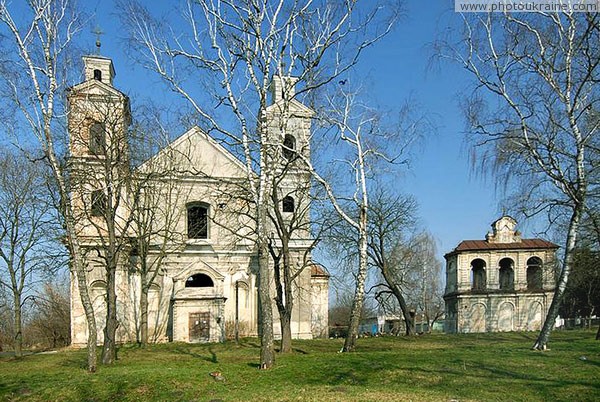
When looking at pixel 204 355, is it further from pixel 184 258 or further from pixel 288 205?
pixel 288 205

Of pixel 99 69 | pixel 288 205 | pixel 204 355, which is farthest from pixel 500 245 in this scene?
pixel 99 69

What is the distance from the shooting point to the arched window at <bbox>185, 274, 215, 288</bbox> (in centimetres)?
3172

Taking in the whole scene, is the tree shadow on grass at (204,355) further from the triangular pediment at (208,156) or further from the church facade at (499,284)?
the church facade at (499,284)

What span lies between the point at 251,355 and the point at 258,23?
12383mm

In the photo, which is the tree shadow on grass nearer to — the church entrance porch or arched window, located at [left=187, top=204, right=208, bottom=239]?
the church entrance porch

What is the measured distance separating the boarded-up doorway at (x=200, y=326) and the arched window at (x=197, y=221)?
4.51m

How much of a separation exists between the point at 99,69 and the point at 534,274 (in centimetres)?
3510

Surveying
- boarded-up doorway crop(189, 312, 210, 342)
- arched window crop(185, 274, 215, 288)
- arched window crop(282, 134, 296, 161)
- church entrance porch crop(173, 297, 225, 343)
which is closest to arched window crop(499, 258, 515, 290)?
arched window crop(185, 274, 215, 288)

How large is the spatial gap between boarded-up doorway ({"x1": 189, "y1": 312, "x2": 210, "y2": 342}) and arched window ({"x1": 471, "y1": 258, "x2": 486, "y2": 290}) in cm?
2385

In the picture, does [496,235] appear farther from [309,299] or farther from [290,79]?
[290,79]

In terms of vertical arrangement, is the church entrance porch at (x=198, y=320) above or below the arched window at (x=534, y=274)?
below

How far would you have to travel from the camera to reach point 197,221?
31750 mm

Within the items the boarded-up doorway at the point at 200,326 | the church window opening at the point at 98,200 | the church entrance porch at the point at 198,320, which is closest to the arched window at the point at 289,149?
the church window opening at the point at 98,200

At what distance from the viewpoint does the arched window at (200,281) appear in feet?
104
